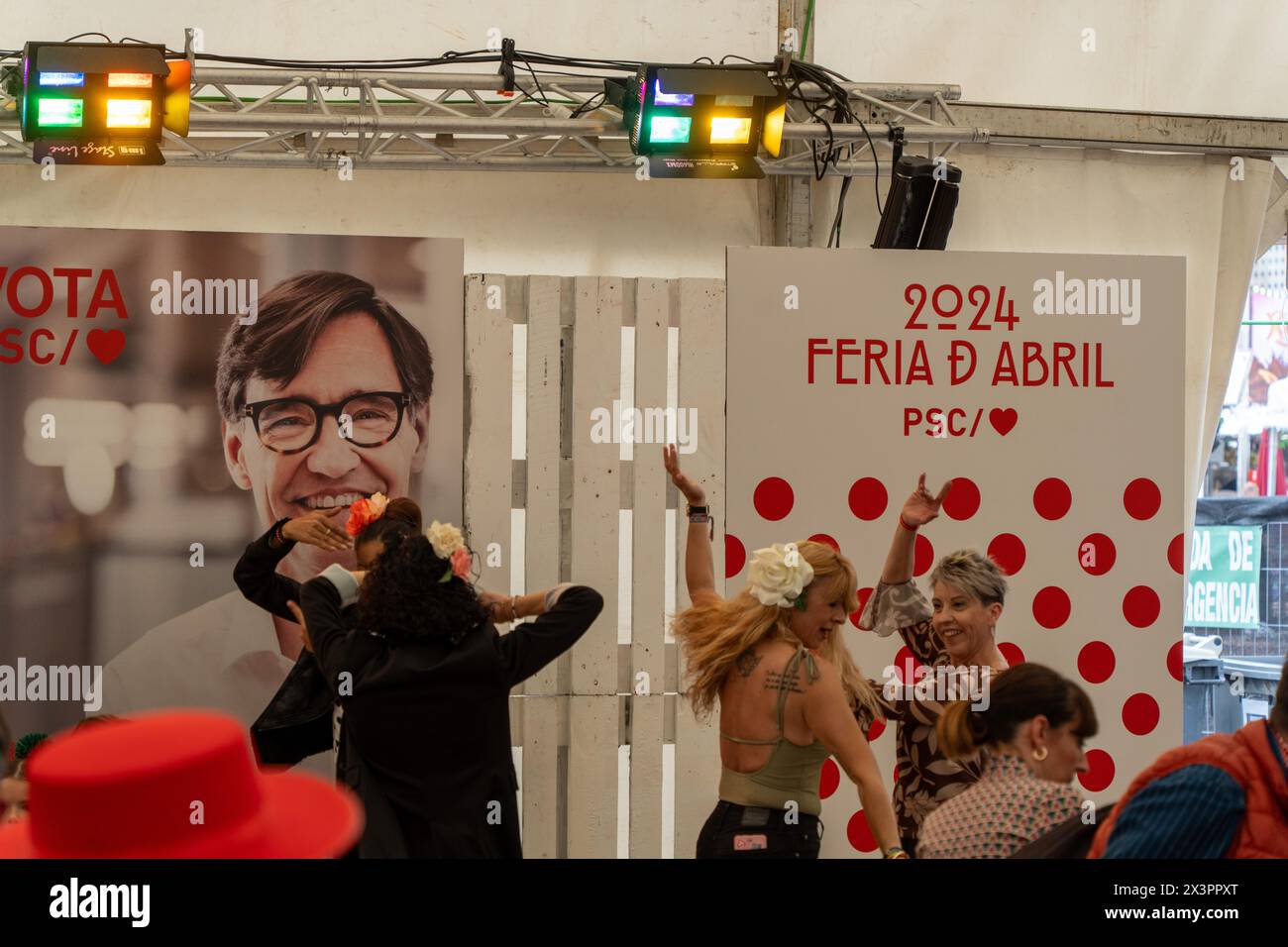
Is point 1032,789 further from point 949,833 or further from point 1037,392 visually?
point 1037,392

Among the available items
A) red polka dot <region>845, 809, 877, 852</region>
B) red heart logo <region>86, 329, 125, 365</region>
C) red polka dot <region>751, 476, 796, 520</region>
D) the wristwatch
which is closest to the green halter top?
the wristwatch

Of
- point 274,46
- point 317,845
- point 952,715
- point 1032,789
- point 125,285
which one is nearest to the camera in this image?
point 317,845

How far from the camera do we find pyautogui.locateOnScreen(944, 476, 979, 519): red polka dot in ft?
13.3

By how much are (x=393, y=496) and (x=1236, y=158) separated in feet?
12.0

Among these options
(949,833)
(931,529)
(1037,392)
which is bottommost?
(949,833)

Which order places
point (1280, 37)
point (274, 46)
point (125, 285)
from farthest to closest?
point (1280, 37)
point (274, 46)
point (125, 285)

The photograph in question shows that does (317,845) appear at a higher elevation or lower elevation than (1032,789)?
higher

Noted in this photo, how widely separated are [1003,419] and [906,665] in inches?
33.0

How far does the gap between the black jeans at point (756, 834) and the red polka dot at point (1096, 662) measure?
165 cm

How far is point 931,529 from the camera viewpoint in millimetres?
4055

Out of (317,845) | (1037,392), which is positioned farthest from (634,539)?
(317,845)

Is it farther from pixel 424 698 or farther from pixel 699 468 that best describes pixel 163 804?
pixel 699 468

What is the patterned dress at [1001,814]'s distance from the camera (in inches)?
79.1

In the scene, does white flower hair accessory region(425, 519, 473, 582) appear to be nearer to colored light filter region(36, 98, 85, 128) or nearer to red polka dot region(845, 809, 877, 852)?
red polka dot region(845, 809, 877, 852)
